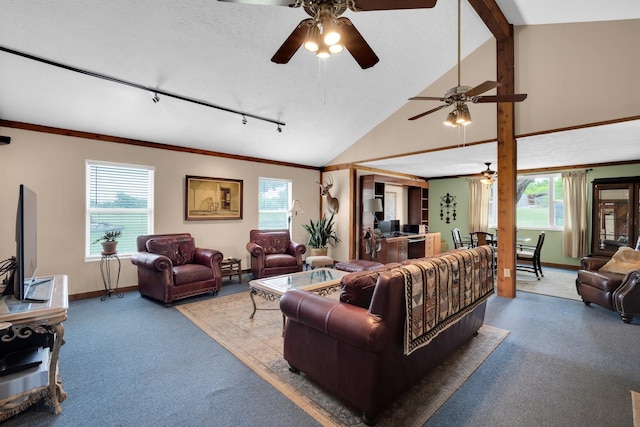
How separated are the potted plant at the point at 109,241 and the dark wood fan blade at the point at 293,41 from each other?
3.61 m

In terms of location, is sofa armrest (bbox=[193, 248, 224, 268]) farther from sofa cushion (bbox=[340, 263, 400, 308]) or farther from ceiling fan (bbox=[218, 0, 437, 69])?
ceiling fan (bbox=[218, 0, 437, 69])

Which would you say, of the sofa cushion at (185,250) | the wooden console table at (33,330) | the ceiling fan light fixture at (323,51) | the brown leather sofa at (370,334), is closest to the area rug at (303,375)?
the brown leather sofa at (370,334)

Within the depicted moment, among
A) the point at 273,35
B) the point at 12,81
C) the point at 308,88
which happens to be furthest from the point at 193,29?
the point at 12,81

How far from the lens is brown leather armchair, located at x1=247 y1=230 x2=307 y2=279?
507cm

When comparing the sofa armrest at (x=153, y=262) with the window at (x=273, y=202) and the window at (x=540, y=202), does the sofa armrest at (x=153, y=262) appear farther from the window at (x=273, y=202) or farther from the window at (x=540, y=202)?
the window at (x=540, y=202)

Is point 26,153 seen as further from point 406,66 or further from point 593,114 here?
point 593,114

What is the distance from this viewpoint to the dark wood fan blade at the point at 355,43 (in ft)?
5.61

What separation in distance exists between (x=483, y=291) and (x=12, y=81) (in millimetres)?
5273

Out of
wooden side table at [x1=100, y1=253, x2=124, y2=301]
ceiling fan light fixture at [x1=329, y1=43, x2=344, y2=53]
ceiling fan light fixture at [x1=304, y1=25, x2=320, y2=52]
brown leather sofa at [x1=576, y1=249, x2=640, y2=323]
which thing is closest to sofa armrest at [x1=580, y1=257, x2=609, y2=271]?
brown leather sofa at [x1=576, y1=249, x2=640, y2=323]

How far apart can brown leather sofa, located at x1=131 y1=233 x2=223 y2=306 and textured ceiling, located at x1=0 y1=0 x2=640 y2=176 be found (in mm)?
1671

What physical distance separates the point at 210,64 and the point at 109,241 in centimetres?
280

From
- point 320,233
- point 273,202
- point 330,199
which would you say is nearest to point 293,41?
point 273,202

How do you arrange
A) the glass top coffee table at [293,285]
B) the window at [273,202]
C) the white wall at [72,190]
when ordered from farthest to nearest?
the window at [273,202], the white wall at [72,190], the glass top coffee table at [293,285]

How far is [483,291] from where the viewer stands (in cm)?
273
